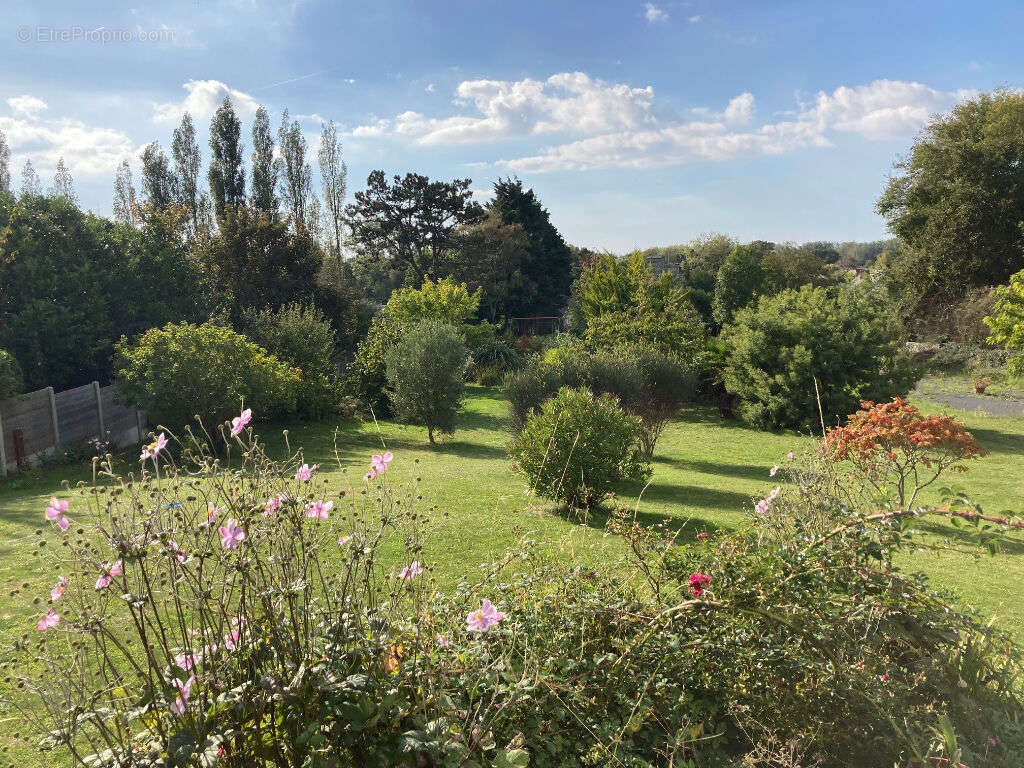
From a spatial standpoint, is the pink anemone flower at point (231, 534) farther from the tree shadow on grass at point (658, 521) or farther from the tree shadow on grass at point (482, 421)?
the tree shadow on grass at point (482, 421)

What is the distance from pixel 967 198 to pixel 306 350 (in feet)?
82.4

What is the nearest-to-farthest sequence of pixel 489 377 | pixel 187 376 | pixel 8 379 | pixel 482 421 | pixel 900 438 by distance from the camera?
pixel 900 438, pixel 8 379, pixel 187 376, pixel 482 421, pixel 489 377

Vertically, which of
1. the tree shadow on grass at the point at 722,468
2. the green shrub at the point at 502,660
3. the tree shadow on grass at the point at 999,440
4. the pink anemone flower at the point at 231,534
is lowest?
the tree shadow on grass at the point at 999,440

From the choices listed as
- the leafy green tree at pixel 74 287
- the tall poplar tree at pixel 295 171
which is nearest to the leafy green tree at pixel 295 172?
the tall poplar tree at pixel 295 171

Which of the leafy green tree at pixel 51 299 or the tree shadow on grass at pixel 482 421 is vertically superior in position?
the leafy green tree at pixel 51 299

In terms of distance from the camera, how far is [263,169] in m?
41.4

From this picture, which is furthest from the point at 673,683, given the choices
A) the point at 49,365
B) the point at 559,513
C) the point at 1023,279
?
the point at 1023,279

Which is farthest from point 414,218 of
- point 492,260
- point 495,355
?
point 495,355

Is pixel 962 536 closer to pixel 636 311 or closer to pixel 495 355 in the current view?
pixel 636 311

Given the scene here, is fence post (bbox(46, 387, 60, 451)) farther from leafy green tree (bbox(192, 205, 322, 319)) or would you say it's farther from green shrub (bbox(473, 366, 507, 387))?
green shrub (bbox(473, 366, 507, 387))

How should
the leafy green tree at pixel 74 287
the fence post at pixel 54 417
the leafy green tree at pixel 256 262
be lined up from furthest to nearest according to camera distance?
1. the leafy green tree at pixel 256 262
2. the leafy green tree at pixel 74 287
3. the fence post at pixel 54 417

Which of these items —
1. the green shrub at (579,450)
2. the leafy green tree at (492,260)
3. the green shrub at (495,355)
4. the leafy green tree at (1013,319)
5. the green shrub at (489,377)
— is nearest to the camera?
the green shrub at (579,450)

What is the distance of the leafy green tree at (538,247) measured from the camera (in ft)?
144

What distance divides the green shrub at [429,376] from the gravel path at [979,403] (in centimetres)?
1407
